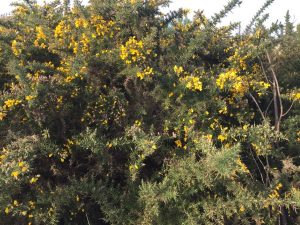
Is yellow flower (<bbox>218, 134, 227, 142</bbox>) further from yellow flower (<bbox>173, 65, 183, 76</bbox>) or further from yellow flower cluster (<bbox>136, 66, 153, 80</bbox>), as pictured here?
yellow flower cluster (<bbox>136, 66, 153, 80</bbox>)

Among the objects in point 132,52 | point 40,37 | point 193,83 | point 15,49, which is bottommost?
point 193,83

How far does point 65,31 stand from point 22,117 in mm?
894

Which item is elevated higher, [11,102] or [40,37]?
[40,37]

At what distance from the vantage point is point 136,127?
2742 millimetres

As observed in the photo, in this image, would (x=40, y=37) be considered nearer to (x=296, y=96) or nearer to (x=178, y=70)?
(x=178, y=70)

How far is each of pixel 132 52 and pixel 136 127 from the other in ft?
2.14

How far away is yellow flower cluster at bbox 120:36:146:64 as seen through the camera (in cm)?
295

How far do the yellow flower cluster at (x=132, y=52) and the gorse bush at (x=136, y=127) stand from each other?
1cm

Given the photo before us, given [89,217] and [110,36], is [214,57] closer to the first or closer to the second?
[110,36]

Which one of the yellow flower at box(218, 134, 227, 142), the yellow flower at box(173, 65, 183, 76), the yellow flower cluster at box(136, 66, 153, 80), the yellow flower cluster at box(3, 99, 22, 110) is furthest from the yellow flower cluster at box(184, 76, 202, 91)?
the yellow flower cluster at box(3, 99, 22, 110)

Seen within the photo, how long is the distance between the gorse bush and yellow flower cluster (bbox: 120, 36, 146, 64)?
13 mm

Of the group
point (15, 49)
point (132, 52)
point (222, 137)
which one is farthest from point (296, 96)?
point (15, 49)

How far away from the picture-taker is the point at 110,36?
3238mm

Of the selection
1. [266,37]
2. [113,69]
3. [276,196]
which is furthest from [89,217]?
[266,37]
